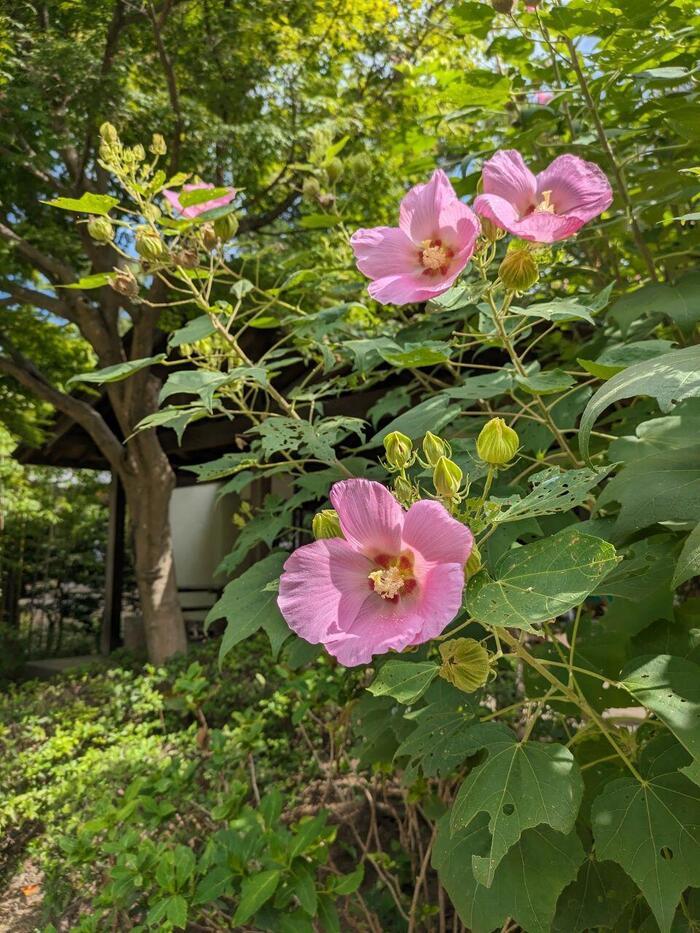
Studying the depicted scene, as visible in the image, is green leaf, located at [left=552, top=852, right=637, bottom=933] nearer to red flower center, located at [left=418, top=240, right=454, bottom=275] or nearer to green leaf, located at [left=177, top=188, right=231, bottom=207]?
red flower center, located at [left=418, top=240, right=454, bottom=275]

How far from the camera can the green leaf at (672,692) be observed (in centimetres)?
67

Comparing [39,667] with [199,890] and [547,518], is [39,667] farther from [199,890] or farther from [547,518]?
[547,518]

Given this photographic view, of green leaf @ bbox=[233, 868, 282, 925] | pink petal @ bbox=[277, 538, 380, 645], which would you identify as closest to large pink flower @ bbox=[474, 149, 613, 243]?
pink petal @ bbox=[277, 538, 380, 645]

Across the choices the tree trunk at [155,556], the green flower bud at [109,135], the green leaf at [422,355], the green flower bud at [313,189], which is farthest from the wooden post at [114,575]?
the green leaf at [422,355]

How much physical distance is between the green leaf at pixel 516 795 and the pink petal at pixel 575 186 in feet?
2.16

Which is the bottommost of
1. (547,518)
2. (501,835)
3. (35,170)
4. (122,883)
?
(122,883)

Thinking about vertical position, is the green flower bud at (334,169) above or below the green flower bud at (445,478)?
above

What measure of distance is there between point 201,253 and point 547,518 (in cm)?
74

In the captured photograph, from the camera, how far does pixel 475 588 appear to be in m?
0.60

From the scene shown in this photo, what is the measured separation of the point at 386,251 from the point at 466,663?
20.9 inches

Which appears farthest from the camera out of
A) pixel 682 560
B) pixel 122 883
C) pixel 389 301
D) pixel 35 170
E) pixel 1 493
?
pixel 1 493

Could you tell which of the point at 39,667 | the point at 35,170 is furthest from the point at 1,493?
the point at 35,170

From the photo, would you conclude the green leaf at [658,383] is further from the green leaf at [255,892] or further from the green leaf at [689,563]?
the green leaf at [255,892]

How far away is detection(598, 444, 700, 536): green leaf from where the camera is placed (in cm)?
75
